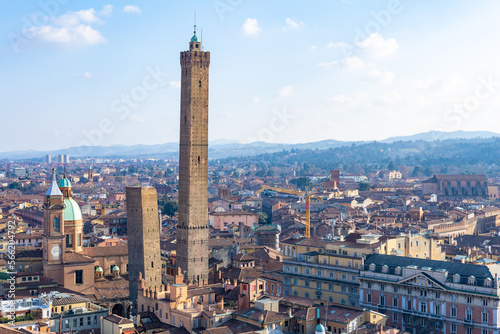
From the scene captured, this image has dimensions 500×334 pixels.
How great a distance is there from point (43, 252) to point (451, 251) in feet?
97.6

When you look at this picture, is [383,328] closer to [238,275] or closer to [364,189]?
[238,275]

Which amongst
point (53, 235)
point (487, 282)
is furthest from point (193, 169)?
point (487, 282)

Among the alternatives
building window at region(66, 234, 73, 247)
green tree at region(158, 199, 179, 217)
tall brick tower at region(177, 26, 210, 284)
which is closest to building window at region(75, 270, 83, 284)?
building window at region(66, 234, 73, 247)

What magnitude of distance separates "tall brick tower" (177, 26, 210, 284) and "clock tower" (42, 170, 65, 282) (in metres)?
9.64

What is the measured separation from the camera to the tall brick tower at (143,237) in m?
44.0

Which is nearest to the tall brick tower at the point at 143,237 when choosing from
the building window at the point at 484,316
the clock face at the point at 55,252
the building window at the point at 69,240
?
the building window at the point at 69,240

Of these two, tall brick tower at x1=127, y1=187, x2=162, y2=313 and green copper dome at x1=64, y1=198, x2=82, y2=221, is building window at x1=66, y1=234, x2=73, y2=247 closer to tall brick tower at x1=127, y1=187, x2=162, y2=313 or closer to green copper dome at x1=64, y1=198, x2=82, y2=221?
green copper dome at x1=64, y1=198, x2=82, y2=221

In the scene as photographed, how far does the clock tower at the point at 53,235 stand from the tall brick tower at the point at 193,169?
964 centimetres

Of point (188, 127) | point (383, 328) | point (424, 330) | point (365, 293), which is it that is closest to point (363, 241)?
point (365, 293)

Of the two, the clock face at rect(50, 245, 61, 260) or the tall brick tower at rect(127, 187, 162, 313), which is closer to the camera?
the clock face at rect(50, 245, 61, 260)

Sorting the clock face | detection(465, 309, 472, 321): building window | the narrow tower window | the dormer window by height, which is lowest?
detection(465, 309, 472, 321): building window

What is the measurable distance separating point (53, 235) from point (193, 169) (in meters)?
11.4

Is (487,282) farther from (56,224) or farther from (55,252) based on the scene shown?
(56,224)

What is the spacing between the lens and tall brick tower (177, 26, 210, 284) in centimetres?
4828
